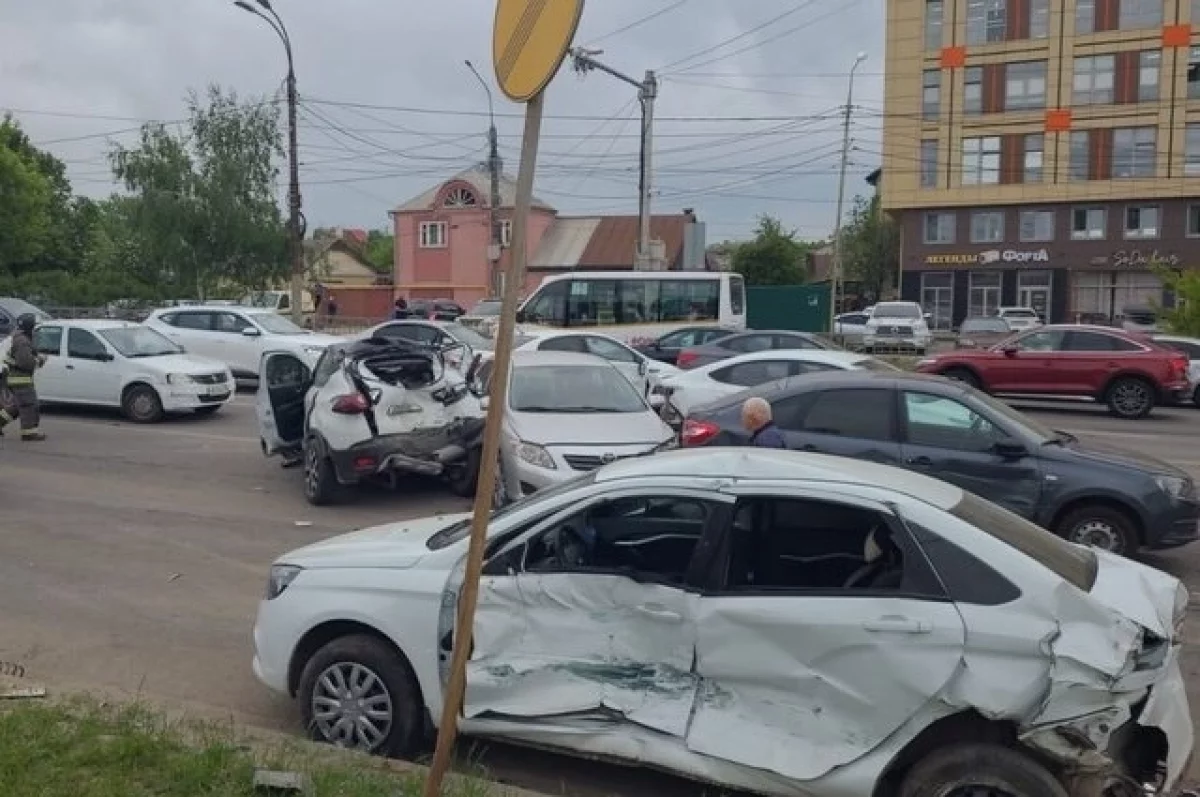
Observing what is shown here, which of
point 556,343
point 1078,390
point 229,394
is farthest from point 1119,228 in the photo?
point 229,394

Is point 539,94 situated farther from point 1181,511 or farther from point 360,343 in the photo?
point 360,343

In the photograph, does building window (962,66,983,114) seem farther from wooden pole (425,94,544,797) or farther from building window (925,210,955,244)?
wooden pole (425,94,544,797)

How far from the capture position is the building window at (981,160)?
5897 cm

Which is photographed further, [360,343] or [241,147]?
[241,147]

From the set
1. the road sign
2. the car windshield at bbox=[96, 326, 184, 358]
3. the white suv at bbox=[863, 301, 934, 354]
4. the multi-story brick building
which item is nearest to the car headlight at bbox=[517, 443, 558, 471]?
the road sign

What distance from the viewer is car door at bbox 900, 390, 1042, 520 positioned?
8781mm

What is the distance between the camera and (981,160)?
59250 mm

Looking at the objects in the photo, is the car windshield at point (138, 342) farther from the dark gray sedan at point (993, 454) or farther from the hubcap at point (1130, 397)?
the hubcap at point (1130, 397)

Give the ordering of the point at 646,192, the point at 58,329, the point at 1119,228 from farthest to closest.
Result: the point at 1119,228, the point at 646,192, the point at 58,329

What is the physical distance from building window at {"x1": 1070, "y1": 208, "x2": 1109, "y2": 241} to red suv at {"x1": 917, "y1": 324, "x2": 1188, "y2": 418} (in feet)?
129

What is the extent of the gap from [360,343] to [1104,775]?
9.26 metres

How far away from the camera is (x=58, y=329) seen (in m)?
18.1

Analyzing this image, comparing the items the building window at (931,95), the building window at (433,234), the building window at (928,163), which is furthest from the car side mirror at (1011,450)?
the building window at (433,234)

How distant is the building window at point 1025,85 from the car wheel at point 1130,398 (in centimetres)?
4206
